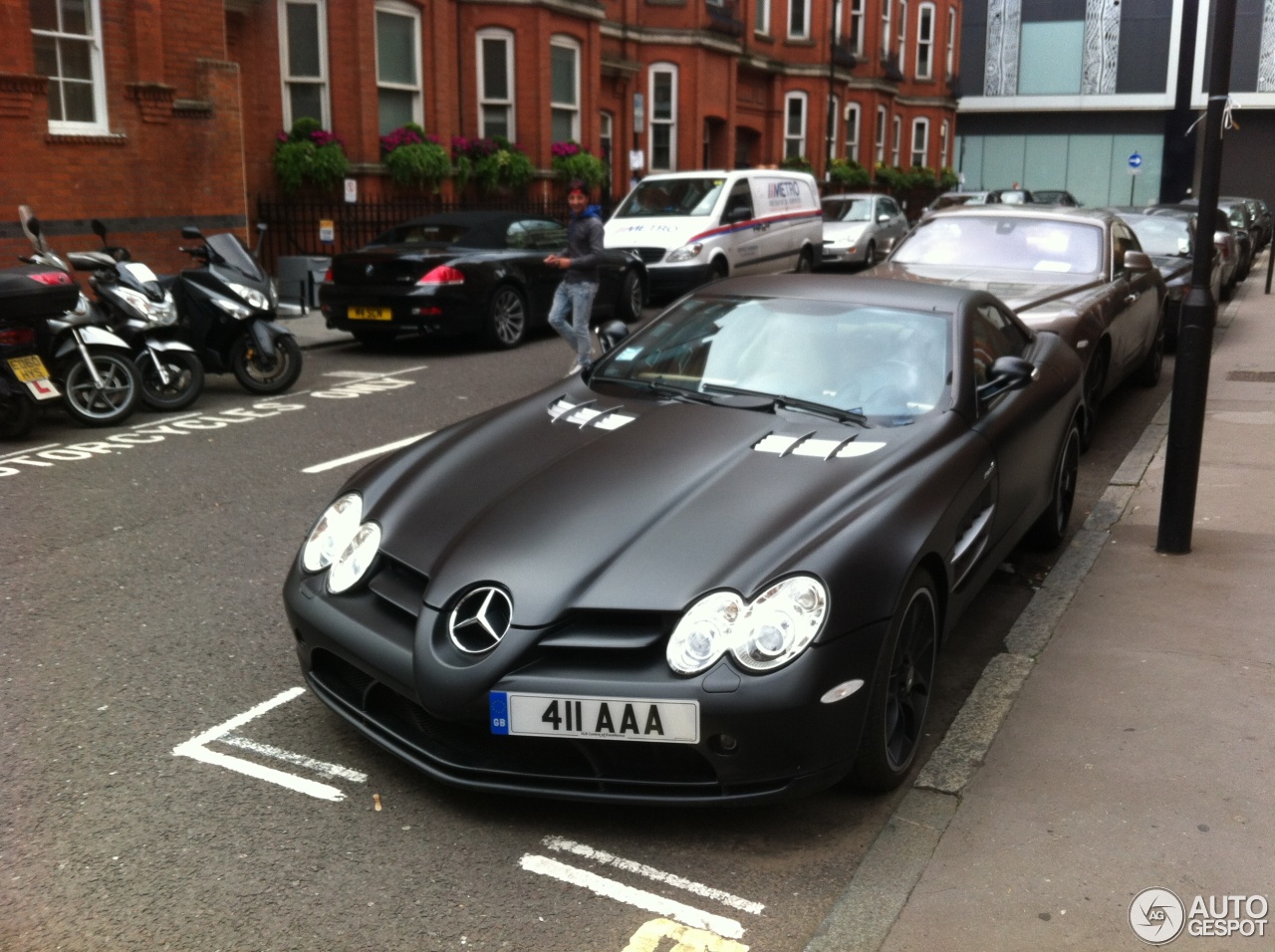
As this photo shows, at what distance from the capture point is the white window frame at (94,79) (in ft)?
46.0

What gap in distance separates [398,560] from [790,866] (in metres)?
1.46

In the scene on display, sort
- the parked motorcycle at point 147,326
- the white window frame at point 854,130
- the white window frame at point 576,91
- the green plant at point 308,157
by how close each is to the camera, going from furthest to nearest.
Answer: the white window frame at point 854,130 → the white window frame at point 576,91 → the green plant at point 308,157 → the parked motorcycle at point 147,326

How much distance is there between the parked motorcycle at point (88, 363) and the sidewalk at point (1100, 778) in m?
7.01

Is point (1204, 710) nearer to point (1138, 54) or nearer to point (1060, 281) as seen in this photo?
point (1060, 281)

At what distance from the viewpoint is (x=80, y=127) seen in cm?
1424

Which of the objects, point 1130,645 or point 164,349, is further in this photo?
point 164,349

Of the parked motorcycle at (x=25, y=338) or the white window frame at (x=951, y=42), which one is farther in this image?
the white window frame at (x=951, y=42)

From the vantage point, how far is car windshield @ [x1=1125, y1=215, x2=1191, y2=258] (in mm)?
14523

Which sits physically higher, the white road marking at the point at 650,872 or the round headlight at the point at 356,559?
the round headlight at the point at 356,559

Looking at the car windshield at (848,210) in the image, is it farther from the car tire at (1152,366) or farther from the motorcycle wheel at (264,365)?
the motorcycle wheel at (264,365)

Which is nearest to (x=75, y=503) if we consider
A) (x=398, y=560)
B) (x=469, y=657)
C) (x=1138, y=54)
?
(x=398, y=560)

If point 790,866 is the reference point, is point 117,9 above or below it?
above

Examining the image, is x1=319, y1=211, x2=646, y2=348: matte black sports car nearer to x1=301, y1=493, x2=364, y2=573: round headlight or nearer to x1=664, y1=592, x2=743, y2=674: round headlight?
x1=301, y1=493, x2=364, y2=573: round headlight

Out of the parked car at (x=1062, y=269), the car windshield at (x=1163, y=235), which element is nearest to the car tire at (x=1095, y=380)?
the parked car at (x=1062, y=269)
